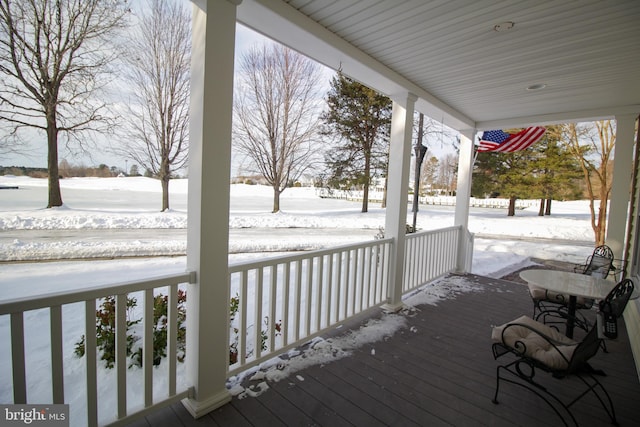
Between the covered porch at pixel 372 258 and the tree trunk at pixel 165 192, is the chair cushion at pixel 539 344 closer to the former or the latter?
the covered porch at pixel 372 258

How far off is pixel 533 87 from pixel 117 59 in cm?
782

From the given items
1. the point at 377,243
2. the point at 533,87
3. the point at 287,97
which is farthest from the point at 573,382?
the point at 287,97

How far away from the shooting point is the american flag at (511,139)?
212 inches

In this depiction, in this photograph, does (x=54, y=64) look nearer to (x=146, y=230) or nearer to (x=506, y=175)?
(x=146, y=230)

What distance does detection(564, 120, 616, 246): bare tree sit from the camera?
9.27m

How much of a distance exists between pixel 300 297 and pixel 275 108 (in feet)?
32.1

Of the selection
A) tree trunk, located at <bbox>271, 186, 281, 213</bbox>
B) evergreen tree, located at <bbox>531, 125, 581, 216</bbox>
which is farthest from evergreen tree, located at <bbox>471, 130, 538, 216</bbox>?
tree trunk, located at <bbox>271, 186, 281, 213</bbox>

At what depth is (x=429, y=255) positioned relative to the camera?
14.7ft

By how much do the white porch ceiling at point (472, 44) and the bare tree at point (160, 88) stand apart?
255 inches

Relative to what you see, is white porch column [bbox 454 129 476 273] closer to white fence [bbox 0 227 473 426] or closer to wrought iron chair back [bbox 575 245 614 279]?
white fence [bbox 0 227 473 426]

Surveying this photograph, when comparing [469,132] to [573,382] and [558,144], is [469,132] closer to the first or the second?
[573,382]

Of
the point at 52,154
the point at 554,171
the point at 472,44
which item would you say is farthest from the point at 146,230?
the point at 554,171

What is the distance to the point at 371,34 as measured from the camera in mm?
2346

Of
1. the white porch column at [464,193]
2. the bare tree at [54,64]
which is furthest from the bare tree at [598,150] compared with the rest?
the bare tree at [54,64]
